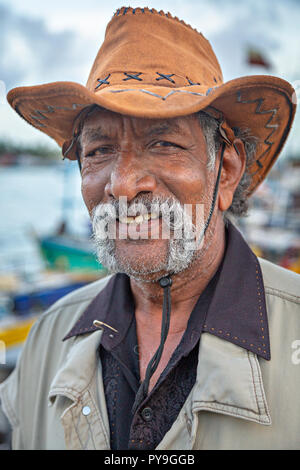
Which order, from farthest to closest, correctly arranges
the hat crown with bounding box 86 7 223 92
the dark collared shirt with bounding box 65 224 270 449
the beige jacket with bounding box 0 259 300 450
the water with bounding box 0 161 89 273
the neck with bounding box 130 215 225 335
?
the water with bounding box 0 161 89 273, the neck with bounding box 130 215 225 335, the hat crown with bounding box 86 7 223 92, the dark collared shirt with bounding box 65 224 270 449, the beige jacket with bounding box 0 259 300 450

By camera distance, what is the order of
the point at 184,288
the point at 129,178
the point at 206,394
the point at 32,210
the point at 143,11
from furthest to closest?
the point at 32,210, the point at 184,288, the point at 143,11, the point at 129,178, the point at 206,394

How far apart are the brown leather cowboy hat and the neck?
51cm

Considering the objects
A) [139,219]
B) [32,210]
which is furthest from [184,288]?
[32,210]

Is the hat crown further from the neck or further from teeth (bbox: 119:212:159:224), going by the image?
the neck

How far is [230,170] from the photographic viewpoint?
1.66 m

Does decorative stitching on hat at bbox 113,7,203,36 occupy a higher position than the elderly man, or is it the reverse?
decorative stitching on hat at bbox 113,7,203,36

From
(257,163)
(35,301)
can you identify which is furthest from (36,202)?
(257,163)

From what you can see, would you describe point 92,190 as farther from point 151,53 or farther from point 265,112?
point 265,112

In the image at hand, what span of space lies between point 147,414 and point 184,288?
522 millimetres

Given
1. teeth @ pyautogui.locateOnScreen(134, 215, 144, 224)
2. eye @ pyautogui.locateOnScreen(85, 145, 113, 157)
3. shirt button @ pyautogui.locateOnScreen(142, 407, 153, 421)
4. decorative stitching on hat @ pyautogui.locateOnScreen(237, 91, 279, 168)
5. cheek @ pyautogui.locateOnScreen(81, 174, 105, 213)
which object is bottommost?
shirt button @ pyautogui.locateOnScreen(142, 407, 153, 421)

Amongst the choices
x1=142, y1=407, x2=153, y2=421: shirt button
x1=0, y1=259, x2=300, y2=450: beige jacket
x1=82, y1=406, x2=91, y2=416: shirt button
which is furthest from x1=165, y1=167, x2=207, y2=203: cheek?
x1=82, y1=406, x2=91, y2=416: shirt button

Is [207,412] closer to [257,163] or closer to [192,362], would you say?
[192,362]

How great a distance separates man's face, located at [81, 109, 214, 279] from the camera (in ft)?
4.50
